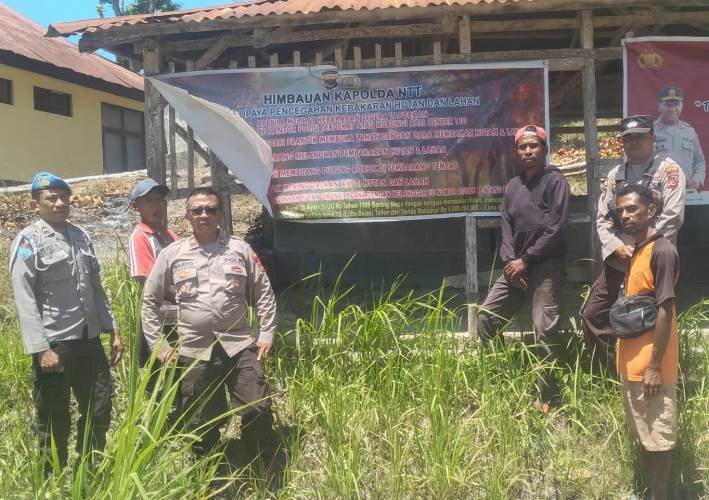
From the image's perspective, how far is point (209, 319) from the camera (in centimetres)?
346

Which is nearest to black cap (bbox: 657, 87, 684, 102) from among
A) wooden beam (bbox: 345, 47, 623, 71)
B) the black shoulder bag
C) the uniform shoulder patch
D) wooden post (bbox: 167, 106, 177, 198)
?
wooden beam (bbox: 345, 47, 623, 71)

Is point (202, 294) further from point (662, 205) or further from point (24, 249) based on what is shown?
point (662, 205)

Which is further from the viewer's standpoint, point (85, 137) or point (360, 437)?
point (85, 137)

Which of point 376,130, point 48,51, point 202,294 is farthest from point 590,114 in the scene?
point 48,51

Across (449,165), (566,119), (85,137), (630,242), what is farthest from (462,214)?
(85,137)

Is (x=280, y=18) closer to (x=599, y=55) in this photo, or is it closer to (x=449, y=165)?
(x=449, y=165)

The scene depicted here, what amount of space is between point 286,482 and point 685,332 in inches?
110

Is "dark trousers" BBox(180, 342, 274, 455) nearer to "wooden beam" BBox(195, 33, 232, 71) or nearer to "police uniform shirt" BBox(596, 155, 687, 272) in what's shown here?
"police uniform shirt" BBox(596, 155, 687, 272)

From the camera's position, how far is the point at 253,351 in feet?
11.7

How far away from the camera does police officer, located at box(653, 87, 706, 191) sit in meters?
5.09

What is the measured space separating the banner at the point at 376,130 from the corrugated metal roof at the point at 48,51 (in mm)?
7013

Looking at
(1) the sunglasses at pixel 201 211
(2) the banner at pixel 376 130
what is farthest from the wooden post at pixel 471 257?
(1) the sunglasses at pixel 201 211

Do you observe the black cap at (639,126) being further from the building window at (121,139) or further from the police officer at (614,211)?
the building window at (121,139)

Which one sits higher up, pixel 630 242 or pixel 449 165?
pixel 449 165
